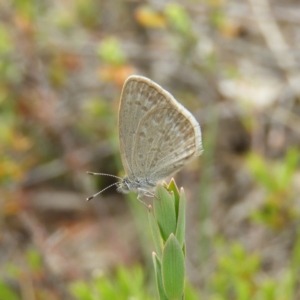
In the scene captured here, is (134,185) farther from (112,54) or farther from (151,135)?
(112,54)

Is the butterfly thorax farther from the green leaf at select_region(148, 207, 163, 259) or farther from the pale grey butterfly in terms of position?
the green leaf at select_region(148, 207, 163, 259)

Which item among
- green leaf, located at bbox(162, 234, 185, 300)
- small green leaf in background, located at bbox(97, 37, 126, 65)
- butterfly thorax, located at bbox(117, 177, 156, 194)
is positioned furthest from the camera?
small green leaf in background, located at bbox(97, 37, 126, 65)

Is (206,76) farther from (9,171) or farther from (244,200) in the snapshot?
(9,171)

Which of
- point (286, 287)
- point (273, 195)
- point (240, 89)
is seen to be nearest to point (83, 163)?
point (240, 89)

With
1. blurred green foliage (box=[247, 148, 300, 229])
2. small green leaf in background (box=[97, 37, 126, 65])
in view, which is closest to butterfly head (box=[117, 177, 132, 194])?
blurred green foliage (box=[247, 148, 300, 229])

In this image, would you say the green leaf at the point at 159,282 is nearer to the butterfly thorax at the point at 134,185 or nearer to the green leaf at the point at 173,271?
the green leaf at the point at 173,271

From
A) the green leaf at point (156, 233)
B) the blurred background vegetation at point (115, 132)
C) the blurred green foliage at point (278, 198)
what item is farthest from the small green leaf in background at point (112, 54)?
the green leaf at point (156, 233)

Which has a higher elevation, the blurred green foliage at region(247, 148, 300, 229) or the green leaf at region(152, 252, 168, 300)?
the green leaf at region(152, 252, 168, 300)
